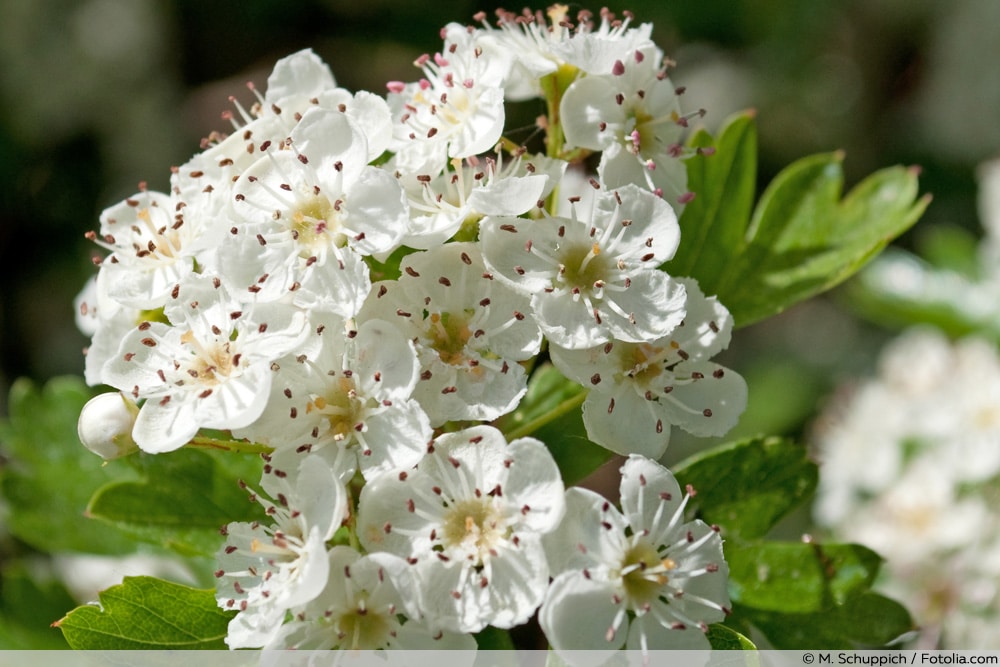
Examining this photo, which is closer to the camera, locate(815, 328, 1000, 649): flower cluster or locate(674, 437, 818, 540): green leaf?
locate(674, 437, 818, 540): green leaf

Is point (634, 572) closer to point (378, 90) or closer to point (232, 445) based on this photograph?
point (232, 445)

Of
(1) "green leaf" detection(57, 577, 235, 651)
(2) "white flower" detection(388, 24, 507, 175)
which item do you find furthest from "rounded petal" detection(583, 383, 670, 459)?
(1) "green leaf" detection(57, 577, 235, 651)

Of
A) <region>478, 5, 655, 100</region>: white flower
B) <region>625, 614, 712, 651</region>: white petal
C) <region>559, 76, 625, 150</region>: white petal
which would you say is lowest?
<region>625, 614, 712, 651</region>: white petal

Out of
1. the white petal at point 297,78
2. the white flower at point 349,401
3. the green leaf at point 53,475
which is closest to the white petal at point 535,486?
the white flower at point 349,401

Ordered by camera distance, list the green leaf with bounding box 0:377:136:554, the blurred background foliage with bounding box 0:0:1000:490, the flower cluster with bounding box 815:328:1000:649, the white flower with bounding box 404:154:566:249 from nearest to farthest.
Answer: the white flower with bounding box 404:154:566:249 → the green leaf with bounding box 0:377:136:554 → the flower cluster with bounding box 815:328:1000:649 → the blurred background foliage with bounding box 0:0:1000:490

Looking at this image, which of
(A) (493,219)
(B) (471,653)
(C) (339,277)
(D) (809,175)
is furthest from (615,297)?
(D) (809,175)

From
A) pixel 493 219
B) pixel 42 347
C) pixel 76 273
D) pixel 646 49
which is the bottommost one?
pixel 42 347

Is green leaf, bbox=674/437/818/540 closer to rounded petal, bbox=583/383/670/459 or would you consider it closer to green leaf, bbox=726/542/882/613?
green leaf, bbox=726/542/882/613

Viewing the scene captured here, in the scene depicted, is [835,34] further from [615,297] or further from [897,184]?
[615,297]
